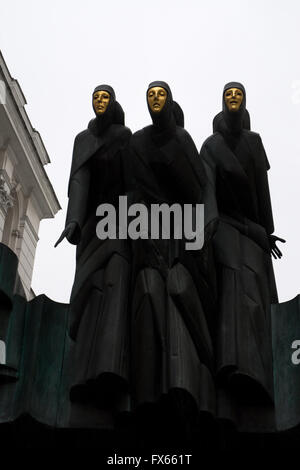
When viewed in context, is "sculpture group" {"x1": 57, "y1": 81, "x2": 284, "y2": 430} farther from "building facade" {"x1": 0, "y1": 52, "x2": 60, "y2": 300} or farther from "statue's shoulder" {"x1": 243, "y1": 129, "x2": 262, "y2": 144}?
"building facade" {"x1": 0, "y1": 52, "x2": 60, "y2": 300}

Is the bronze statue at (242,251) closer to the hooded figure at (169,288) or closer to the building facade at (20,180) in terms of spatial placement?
the hooded figure at (169,288)

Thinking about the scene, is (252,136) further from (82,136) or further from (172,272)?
(172,272)

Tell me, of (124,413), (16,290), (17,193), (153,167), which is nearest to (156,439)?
(124,413)

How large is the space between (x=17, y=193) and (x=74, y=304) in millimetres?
21837

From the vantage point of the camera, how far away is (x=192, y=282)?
868 cm

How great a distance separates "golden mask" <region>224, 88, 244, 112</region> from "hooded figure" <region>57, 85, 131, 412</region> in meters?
1.26

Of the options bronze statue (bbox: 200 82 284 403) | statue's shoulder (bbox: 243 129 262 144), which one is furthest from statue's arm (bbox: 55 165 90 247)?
statue's shoulder (bbox: 243 129 262 144)

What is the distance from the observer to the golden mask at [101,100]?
32.4 ft

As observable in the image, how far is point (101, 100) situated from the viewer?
9.90m

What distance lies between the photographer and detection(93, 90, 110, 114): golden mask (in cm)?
988

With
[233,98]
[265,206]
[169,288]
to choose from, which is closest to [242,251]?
[265,206]

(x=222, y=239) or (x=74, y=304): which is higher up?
(x=222, y=239)

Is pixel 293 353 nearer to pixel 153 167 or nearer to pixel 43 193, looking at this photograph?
pixel 153 167

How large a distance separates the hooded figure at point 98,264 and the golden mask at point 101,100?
0.01m
